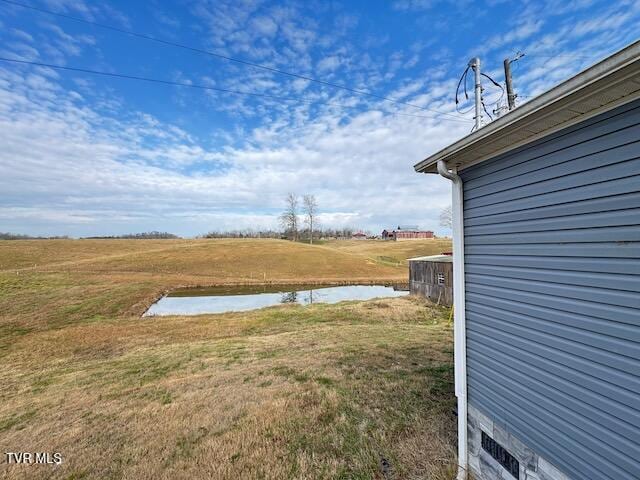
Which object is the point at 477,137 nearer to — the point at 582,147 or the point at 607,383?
the point at 582,147

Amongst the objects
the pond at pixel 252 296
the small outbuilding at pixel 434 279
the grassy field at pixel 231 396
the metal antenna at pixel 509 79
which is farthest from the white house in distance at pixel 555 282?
the pond at pixel 252 296

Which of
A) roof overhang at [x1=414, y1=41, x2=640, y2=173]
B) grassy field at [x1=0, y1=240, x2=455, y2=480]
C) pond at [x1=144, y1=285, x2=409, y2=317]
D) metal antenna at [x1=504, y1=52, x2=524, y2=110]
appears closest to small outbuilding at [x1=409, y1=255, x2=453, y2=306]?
grassy field at [x1=0, y1=240, x2=455, y2=480]

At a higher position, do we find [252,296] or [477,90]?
[477,90]

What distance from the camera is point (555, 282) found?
249cm

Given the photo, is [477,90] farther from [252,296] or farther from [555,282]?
[252,296]

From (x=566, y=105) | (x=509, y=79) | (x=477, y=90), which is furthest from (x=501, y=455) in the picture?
(x=509, y=79)

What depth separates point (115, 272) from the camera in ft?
98.9

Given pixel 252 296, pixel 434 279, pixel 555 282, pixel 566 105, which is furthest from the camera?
pixel 252 296

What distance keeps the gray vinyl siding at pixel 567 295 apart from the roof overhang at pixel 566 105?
0.26 feet

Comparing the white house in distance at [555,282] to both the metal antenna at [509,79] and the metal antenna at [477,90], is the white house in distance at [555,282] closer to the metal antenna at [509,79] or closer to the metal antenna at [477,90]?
the metal antenna at [477,90]

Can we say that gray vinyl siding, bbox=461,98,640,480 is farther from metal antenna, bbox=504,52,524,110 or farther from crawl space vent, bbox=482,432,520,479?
metal antenna, bbox=504,52,524,110

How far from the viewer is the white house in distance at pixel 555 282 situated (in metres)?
1.97

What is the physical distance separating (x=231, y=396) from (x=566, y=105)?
6.30 meters

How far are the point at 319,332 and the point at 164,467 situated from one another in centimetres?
725
